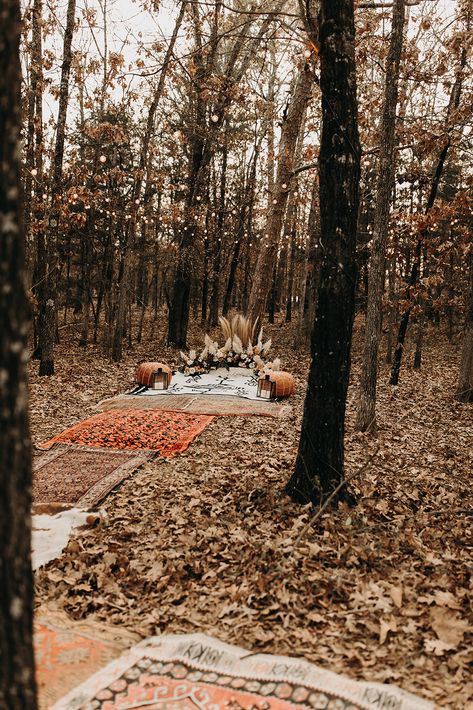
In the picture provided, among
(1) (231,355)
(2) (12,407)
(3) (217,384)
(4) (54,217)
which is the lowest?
(3) (217,384)

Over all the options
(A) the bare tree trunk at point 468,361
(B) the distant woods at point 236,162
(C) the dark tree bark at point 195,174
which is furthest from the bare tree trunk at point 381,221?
(C) the dark tree bark at point 195,174

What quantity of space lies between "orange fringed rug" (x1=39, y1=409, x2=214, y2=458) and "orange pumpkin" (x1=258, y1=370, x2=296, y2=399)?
2.23 metres

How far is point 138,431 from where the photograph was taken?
955 cm

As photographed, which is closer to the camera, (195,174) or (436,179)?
(436,179)

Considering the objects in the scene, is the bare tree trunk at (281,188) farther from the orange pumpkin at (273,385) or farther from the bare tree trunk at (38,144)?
the bare tree trunk at (38,144)

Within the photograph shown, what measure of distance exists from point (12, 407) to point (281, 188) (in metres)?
14.0

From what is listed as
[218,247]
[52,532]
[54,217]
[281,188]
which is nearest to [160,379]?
[54,217]

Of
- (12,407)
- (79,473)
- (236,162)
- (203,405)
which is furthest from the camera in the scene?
(236,162)

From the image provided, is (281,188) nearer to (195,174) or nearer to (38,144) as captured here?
(195,174)

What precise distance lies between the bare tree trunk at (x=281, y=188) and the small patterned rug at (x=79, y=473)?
849cm

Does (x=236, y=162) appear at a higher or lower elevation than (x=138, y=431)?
higher

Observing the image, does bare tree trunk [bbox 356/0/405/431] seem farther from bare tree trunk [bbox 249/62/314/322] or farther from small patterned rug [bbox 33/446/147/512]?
bare tree trunk [bbox 249/62/314/322]

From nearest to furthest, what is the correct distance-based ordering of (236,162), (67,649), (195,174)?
1. (67,649)
2. (195,174)
3. (236,162)

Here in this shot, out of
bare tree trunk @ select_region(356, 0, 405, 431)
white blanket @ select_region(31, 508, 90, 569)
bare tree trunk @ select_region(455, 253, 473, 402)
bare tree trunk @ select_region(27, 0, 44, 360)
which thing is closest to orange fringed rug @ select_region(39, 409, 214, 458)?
white blanket @ select_region(31, 508, 90, 569)
